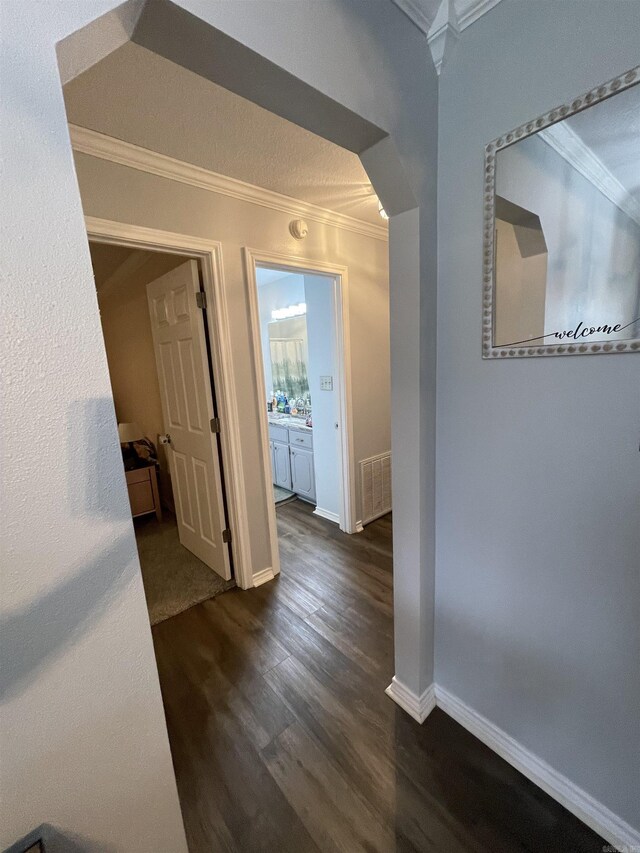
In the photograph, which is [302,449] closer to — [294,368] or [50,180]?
[294,368]

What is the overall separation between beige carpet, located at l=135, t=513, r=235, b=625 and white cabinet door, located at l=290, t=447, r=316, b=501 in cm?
121

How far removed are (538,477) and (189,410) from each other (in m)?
2.04

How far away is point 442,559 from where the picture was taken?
1.39m

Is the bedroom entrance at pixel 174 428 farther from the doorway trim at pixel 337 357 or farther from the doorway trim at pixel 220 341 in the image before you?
the doorway trim at pixel 337 357

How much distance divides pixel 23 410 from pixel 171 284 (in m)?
1.98

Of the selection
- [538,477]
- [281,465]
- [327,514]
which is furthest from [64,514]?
[281,465]

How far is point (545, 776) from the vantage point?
1.20 metres

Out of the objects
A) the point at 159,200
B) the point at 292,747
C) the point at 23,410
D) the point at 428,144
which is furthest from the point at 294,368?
the point at 23,410

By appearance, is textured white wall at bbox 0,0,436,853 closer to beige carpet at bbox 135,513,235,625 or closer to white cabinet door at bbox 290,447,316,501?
beige carpet at bbox 135,513,235,625

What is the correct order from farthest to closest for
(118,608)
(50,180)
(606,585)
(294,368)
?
(294,368)
(606,585)
(118,608)
(50,180)

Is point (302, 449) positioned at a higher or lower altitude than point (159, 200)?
lower

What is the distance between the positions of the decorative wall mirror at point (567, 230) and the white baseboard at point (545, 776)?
137 cm

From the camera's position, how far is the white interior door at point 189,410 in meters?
2.15

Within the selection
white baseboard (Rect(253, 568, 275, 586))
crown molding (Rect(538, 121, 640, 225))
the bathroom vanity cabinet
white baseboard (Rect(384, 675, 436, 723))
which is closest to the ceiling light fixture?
the bathroom vanity cabinet
